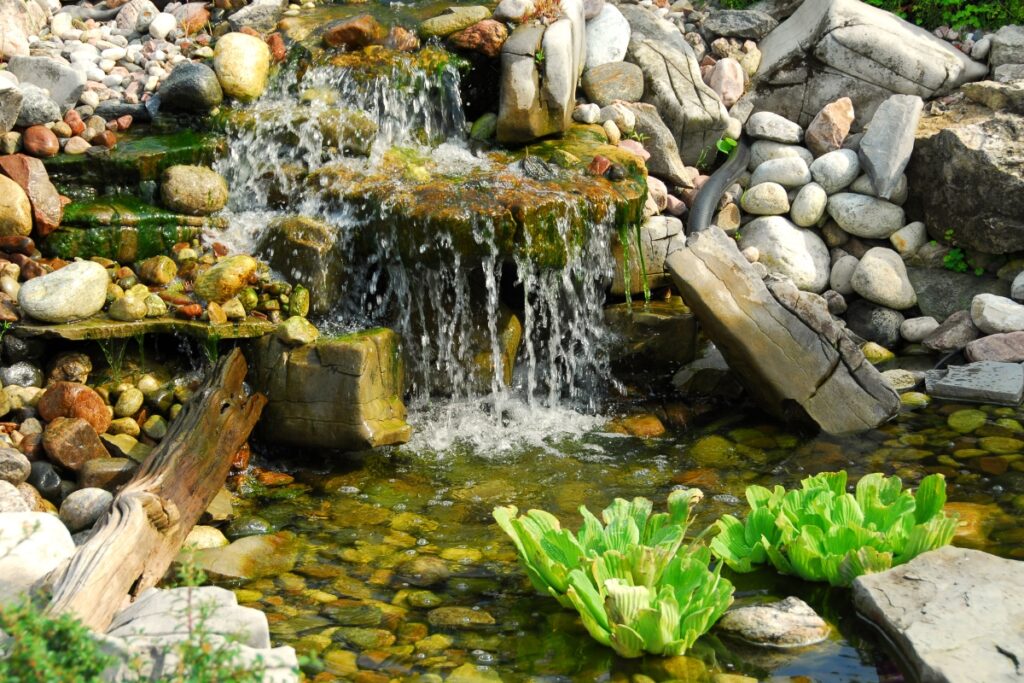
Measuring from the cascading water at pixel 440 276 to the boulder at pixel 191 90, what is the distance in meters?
0.29

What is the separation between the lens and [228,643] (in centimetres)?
291

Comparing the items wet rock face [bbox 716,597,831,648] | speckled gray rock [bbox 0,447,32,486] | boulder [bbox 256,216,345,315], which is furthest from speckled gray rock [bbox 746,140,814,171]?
speckled gray rock [bbox 0,447,32,486]

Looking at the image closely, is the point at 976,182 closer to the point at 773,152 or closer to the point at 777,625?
the point at 773,152

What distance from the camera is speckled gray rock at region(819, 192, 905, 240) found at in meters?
7.62

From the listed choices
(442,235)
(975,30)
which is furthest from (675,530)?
(975,30)

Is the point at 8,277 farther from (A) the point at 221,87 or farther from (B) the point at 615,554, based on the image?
(B) the point at 615,554

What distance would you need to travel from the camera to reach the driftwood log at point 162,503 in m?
3.66

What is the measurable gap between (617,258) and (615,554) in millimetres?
3075

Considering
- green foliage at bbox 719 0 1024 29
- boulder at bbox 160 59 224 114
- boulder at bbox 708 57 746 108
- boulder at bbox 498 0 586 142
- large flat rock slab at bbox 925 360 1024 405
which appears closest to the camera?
large flat rock slab at bbox 925 360 1024 405

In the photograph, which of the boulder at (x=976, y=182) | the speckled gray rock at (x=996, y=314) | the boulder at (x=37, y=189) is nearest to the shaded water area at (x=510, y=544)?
the speckled gray rock at (x=996, y=314)

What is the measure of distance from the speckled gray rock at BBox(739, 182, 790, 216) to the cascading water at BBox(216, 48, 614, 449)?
64.0 inches

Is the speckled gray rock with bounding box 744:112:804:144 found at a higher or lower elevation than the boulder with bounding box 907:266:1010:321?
higher

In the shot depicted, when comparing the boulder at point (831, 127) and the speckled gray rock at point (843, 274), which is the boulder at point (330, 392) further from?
the boulder at point (831, 127)

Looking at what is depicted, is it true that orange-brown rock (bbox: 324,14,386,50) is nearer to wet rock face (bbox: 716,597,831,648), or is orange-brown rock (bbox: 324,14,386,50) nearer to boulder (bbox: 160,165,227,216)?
boulder (bbox: 160,165,227,216)
